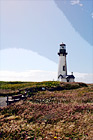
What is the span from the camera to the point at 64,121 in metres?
10.1

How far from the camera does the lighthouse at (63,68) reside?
53.4 m

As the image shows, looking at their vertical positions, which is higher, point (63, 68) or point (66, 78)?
point (63, 68)

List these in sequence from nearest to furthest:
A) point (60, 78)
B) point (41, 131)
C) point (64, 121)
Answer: point (41, 131) → point (64, 121) → point (60, 78)

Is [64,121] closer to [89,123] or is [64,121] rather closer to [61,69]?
[89,123]

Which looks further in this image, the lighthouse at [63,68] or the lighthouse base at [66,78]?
the lighthouse at [63,68]

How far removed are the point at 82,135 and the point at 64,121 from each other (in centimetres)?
221

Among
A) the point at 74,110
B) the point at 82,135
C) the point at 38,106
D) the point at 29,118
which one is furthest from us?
the point at 38,106

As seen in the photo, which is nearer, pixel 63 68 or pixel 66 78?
pixel 66 78

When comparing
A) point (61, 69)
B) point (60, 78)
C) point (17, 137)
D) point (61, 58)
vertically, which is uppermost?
point (61, 58)

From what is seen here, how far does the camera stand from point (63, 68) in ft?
180

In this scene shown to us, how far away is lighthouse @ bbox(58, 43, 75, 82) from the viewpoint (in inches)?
2104

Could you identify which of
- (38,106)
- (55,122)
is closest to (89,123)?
(55,122)

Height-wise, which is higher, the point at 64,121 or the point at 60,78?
the point at 60,78

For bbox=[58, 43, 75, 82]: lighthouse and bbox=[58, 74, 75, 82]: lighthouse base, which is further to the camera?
bbox=[58, 43, 75, 82]: lighthouse
